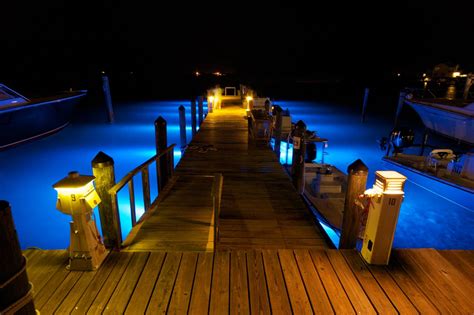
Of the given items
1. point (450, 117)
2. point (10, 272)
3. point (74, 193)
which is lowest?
point (450, 117)

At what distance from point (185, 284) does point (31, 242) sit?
8908 mm

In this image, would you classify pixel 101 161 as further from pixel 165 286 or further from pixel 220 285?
pixel 220 285

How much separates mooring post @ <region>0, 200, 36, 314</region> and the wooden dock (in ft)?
4.68

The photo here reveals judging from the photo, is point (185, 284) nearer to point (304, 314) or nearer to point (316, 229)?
point (304, 314)

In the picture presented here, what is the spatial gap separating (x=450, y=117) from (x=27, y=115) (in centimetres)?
2273

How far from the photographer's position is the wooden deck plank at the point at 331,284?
2.99 metres

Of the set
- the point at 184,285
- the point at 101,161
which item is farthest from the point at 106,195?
the point at 184,285

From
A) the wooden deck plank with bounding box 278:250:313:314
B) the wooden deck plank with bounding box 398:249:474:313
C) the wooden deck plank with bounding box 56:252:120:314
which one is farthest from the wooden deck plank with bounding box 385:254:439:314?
the wooden deck plank with bounding box 56:252:120:314

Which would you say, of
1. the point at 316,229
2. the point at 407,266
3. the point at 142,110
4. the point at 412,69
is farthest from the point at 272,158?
the point at 412,69

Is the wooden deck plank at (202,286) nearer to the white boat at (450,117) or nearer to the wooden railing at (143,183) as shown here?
the wooden railing at (143,183)

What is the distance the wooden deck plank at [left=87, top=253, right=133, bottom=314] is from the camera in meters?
2.92

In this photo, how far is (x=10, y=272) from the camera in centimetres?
159

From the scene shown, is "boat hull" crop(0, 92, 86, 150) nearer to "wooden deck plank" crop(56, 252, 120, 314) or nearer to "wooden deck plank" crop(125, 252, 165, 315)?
"wooden deck plank" crop(56, 252, 120, 314)

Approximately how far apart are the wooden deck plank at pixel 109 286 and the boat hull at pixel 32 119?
45.3 ft
